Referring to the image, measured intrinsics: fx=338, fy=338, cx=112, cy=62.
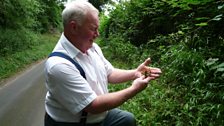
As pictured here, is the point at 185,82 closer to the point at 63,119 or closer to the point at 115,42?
the point at 63,119

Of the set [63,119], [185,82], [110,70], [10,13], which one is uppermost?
[110,70]

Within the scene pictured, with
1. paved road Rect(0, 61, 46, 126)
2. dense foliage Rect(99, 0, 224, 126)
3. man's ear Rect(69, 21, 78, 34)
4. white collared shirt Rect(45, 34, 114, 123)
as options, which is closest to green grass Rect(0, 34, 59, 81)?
paved road Rect(0, 61, 46, 126)

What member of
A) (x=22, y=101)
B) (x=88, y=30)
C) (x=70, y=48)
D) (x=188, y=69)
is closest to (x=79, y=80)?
(x=70, y=48)

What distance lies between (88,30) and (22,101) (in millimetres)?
6632

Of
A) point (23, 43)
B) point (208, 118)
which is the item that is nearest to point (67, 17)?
point (208, 118)

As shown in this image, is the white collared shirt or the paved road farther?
the paved road

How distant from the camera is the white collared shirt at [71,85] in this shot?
2682 millimetres

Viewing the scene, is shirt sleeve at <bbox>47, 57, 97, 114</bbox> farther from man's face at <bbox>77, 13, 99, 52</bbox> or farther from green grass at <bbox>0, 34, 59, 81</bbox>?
green grass at <bbox>0, 34, 59, 81</bbox>

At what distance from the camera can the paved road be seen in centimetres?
718

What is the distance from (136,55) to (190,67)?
3926mm

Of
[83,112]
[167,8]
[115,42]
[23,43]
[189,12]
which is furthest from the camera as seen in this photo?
[23,43]

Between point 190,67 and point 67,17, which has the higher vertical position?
point 67,17

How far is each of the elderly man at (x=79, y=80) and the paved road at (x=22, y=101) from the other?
4152 mm

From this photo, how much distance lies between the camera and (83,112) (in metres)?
2.79
